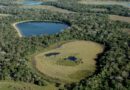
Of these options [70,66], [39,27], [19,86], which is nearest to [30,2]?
[39,27]

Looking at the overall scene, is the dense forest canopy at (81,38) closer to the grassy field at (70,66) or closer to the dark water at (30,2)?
the grassy field at (70,66)

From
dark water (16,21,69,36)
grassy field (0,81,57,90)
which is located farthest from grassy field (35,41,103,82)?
dark water (16,21,69,36)

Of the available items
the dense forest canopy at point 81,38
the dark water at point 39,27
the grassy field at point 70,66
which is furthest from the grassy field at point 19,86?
the dark water at point 39,27

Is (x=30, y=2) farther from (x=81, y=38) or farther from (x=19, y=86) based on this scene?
(x=19, y=86)

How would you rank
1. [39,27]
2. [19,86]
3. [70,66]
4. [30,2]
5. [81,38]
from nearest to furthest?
[19,86] → [70,66] → [81,38] → [39,27] → [30,2]

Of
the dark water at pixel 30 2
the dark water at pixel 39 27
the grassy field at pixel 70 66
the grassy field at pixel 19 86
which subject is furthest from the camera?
the dark water at pixel 30 2

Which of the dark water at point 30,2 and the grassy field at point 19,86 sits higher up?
the grassy field at point 19,86

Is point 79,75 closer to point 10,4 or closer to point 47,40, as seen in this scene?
point 47,40

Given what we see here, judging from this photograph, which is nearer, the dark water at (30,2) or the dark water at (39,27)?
the dark water at (39,27)

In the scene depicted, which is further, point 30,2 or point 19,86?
point 30,2
